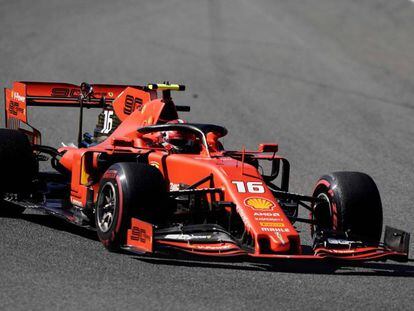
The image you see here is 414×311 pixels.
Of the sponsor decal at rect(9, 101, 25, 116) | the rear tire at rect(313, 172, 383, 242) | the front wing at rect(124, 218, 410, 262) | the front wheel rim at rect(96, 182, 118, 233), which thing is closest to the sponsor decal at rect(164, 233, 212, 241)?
the front wing at rect(124, 218, 410, 262)

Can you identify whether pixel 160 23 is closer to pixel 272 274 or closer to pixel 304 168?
pixel 304 168

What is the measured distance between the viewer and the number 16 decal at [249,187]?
10.4 metres

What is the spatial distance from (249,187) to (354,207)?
1152 mm

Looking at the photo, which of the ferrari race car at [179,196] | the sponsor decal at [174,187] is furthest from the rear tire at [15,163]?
the sponsor decal at [174,187]

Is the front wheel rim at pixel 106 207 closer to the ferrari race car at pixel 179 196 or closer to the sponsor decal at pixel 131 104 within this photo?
the ferrari race car at pixel 179 196

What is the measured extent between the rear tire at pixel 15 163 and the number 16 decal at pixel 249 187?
296 cm

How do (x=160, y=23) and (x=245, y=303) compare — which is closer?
(x=245, y=303)

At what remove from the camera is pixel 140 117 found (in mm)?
12312

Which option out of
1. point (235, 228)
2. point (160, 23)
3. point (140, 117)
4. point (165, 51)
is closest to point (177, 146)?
point (140, 117)

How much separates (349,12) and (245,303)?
77.4ft

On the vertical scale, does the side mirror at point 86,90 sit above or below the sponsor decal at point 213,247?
above

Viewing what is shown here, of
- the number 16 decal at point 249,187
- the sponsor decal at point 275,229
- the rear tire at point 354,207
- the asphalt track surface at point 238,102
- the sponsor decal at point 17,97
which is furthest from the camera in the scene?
the sponsor decal at point 17,97

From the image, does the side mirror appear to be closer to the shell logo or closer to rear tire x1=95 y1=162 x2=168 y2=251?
rear tire x1=95 y1=162 x2=168 y2=251

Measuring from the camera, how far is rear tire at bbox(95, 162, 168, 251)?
10.2m
